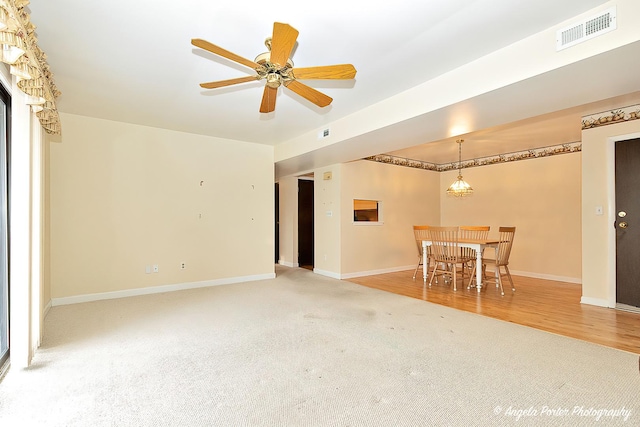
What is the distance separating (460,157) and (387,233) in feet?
7.97

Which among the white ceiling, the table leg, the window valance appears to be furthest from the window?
the window valance

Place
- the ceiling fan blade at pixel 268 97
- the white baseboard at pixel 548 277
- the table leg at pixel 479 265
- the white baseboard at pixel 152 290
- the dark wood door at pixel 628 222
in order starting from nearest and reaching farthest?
the ceiling fan blade at pixel 268 97, the dark wood door at pixel 628 222, the white baseboard at pixel 152 290, the table leg at pixel 479 265, the white baseboard at pixel 548 277

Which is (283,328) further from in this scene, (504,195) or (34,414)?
(504,195)

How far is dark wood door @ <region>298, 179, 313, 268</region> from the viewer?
7.36 meters

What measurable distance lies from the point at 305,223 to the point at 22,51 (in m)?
5.93

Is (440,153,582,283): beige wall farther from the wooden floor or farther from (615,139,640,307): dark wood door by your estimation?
(615,139,640,307): dark wood door

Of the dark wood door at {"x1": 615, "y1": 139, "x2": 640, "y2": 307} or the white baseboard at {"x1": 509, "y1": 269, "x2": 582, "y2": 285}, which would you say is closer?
the dark wood door at {"x1": 615, "y1": 139, "x2": 640, "y2": 307}

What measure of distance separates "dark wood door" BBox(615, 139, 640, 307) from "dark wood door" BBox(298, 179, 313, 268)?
541 cm

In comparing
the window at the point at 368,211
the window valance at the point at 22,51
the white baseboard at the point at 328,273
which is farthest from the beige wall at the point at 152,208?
the window valance at the point at 22,51

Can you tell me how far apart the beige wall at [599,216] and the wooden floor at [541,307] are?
287 mm

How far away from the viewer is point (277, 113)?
402cm

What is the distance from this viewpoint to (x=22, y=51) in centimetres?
179

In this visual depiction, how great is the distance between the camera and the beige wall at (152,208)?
4145mm

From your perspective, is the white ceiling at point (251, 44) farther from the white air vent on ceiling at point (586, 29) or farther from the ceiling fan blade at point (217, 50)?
the ceiling fan blade at point (217, 50)
